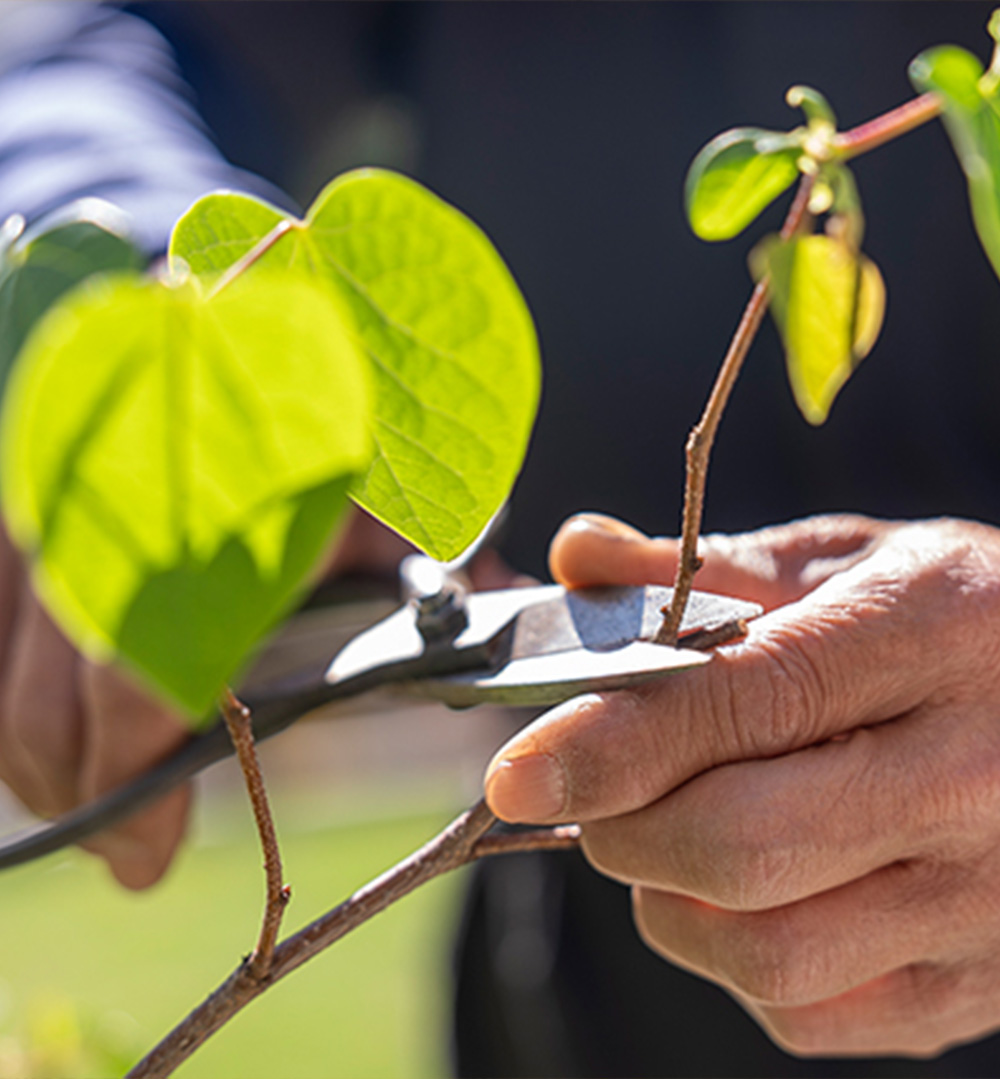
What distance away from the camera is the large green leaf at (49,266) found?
178 mm

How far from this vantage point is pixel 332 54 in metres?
1.03

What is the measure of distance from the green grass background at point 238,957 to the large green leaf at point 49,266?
38.0 inches

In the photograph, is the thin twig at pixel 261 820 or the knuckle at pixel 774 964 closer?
the thin twig at pixel 261 820

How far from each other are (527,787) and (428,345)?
0.15 meters

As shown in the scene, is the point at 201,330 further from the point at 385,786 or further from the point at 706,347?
the point at 385,786

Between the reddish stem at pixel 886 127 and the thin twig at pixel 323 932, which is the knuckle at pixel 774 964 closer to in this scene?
the thin twig at pixel 323 932

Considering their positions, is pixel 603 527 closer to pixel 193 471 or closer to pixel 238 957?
pixel 193 471

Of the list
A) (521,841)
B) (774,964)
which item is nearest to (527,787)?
(521,841)

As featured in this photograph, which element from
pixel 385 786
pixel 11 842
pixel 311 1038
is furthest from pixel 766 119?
pixel 385 786

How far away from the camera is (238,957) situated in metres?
1.72

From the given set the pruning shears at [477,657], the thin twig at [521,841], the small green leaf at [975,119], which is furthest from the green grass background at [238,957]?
the small green leaf at [975,119]

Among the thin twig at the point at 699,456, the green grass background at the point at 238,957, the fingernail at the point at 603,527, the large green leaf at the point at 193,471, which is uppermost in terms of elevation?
the large green leaf at the point at 193,471

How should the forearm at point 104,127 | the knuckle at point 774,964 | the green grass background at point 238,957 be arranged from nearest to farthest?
the knuckle at point 774,964 → the forearm at point 104,127 → the green grass background at point 238,957

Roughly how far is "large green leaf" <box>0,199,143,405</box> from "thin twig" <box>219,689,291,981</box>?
3.0 inches
